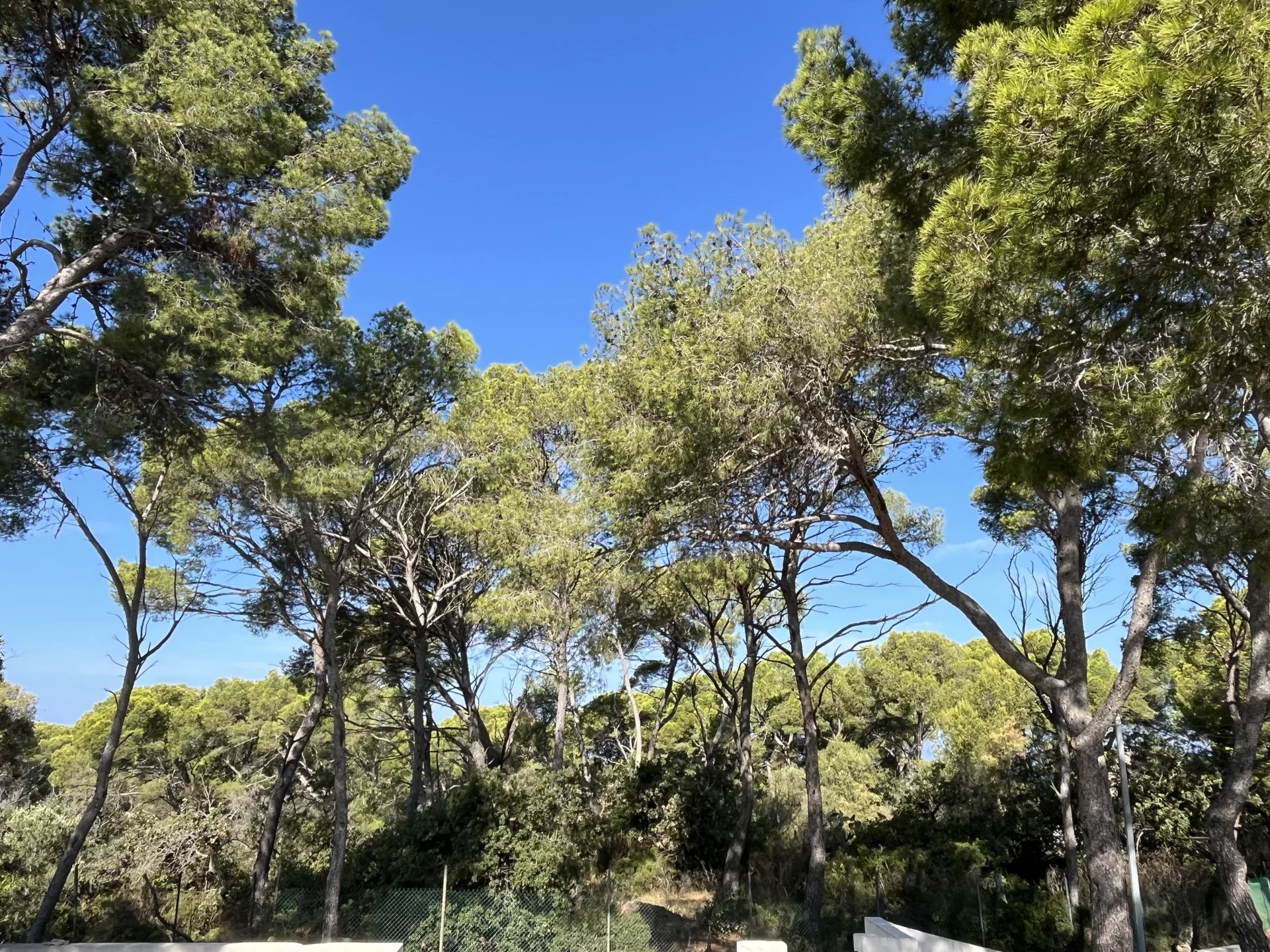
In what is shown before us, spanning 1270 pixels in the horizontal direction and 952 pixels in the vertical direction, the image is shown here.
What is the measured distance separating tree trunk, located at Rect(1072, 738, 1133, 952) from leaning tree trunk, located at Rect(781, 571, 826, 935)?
4182mm

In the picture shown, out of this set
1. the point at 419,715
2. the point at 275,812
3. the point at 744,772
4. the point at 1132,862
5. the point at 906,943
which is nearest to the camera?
the point at 906,943

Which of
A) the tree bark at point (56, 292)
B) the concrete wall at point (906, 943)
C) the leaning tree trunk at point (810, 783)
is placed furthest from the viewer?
the leaning tree trunk at point (810, 783)

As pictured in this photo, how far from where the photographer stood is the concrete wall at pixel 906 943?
14.8ft

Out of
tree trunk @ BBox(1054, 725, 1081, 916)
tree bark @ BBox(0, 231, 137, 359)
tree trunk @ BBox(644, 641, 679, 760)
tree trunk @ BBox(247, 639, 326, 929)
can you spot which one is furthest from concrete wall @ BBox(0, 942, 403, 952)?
tree trunk @ BBox(644, 641, 679, 760)

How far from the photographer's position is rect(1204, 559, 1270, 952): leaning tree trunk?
6129mm

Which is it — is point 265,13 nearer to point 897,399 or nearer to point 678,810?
point 897,399

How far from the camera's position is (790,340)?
18.4ft

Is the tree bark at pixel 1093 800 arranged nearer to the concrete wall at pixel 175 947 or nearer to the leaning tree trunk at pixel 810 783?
the leaning tree trunk at pixel 810 783

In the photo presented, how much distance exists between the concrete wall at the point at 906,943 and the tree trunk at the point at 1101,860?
758 mm

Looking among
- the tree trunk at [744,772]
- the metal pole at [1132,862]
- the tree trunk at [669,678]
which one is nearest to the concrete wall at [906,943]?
the metal pole at [1132,862]

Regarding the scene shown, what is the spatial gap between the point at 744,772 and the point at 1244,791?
6319 millimetres

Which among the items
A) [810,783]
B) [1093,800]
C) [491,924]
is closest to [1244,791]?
[1093,800]

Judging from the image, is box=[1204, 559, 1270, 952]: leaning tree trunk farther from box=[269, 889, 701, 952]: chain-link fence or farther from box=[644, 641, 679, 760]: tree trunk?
box=[644, 641, 679, 760]: tree trunk

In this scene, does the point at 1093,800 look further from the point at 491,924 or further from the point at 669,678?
the point at 669,678
